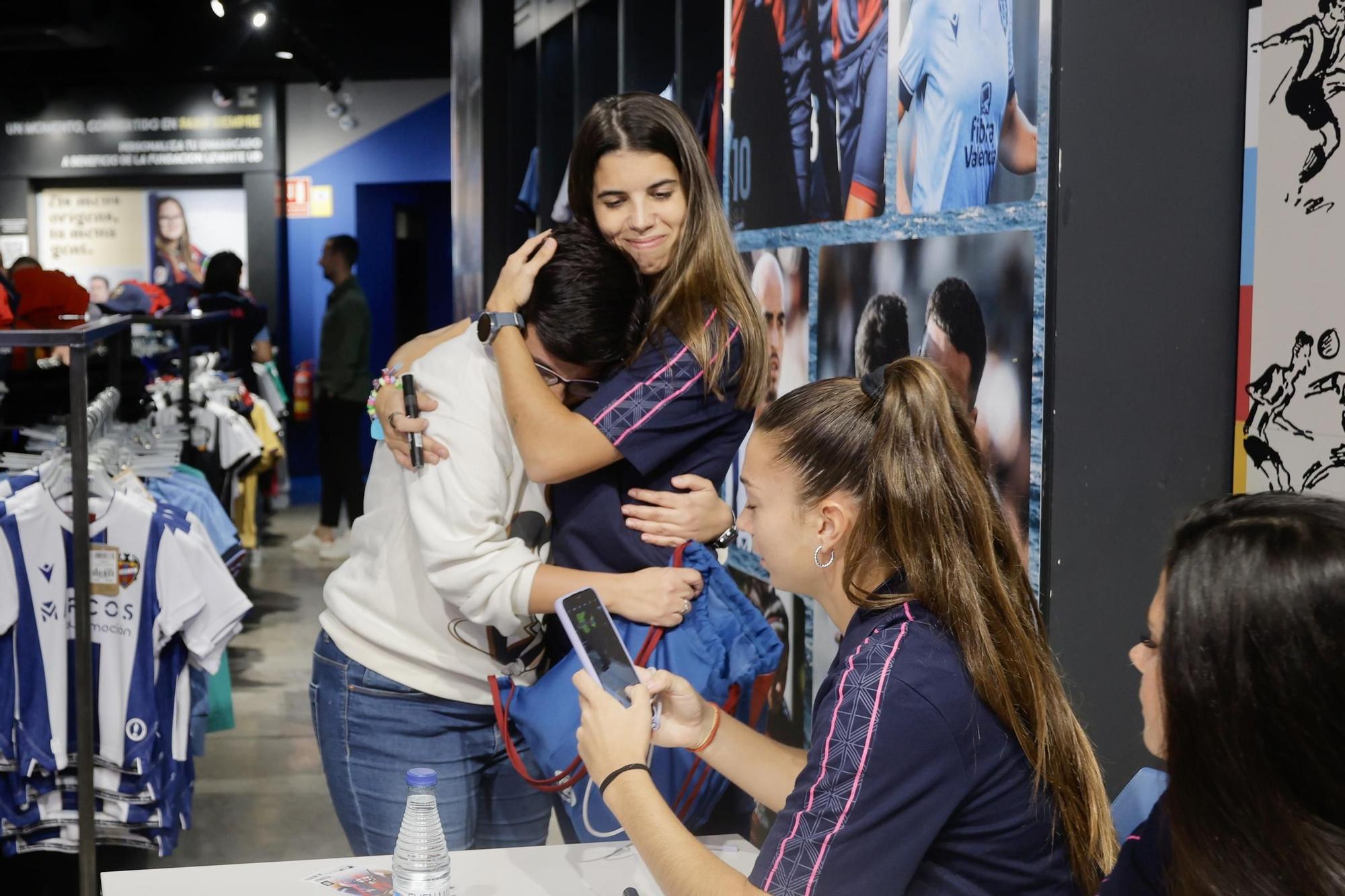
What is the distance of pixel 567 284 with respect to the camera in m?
1.77

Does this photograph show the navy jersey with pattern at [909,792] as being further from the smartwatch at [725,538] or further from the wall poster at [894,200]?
the wall poster at [894,200]

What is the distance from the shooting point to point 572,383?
183cm

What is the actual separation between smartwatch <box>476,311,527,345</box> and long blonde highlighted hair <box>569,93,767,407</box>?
0.19 meters

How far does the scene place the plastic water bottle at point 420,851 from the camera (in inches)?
57.9

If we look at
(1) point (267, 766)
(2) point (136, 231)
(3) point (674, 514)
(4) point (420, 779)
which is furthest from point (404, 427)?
(2) point (136, 231)

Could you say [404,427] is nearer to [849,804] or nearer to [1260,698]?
[849,804]

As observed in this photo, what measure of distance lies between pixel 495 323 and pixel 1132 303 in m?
0.95

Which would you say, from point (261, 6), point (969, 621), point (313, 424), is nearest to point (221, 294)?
point (261, 6)

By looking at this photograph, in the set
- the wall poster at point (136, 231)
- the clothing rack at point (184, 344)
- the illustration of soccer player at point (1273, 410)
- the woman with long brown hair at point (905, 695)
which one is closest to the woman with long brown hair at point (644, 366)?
the woman with long brown hair at point (905, 695)

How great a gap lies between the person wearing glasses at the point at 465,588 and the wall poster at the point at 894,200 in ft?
2.01

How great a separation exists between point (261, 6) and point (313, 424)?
3.77 m

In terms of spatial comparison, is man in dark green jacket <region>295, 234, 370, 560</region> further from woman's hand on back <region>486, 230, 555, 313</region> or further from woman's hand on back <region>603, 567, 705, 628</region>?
woman's hand on back <region>603, 567, 705, 628</region>

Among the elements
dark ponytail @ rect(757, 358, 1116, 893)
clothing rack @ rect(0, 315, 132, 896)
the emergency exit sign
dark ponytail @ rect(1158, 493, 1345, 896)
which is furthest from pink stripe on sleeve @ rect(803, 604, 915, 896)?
the emergency exit sign

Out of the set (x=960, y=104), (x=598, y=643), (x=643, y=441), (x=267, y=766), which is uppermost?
(x=960, y=104)
